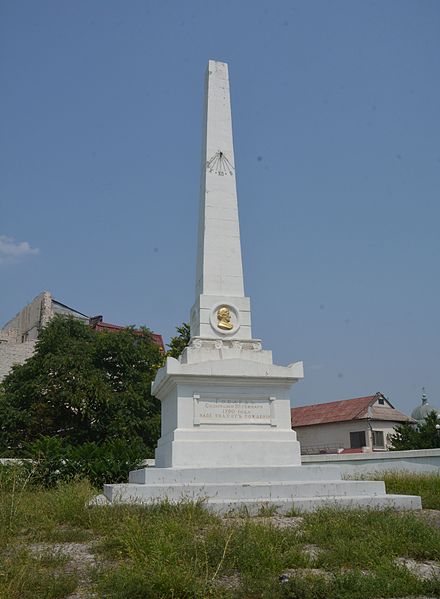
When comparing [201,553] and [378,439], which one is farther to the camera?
[378,439]

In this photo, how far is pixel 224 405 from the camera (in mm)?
10773

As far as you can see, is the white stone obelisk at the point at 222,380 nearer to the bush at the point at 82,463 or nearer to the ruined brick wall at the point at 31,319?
the bush at the point at 82,463

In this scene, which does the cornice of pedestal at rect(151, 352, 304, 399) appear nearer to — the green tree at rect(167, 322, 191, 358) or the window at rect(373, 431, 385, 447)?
the green tree at rect(167, 322, 191, 358)

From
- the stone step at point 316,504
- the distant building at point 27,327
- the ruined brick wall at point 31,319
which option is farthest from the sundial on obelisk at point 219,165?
the ruined brick wall at point 31,319

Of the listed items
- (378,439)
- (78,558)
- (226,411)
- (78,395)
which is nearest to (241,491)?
(226,411)

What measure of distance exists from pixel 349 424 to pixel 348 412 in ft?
3.60

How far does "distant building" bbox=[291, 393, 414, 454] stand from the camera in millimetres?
44844

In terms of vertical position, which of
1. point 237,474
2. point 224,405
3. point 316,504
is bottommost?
point 316,504

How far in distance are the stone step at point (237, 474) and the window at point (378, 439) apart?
1451 inches

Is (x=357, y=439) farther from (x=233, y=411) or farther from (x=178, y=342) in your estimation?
(x=233, y=411)

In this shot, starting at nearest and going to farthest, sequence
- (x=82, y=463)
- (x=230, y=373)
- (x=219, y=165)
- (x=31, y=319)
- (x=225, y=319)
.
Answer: (x=230, y=373) < (x=225, y=319) < (x=82, y=463) < (x=219, y=165) < (x=31, y=319)

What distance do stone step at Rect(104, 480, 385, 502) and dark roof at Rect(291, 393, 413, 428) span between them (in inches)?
1466

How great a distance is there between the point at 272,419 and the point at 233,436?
2.83 feet

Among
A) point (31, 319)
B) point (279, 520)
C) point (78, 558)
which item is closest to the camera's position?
point (78, 558)
